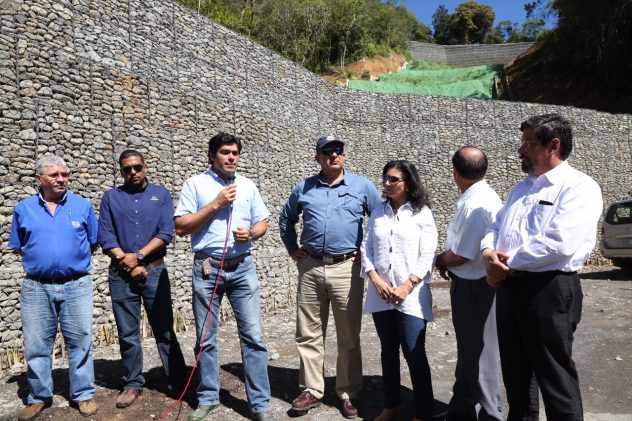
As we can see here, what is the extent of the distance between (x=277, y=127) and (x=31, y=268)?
589 cm

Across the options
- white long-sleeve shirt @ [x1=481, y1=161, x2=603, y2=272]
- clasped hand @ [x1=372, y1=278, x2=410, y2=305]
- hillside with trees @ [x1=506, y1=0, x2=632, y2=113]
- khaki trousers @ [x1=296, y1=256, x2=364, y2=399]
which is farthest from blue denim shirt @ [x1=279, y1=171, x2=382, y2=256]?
hillside with trees @ [x1=506, y1=0, x2=632, y2=113]

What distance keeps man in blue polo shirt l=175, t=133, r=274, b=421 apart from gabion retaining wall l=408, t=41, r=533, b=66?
1232 inches

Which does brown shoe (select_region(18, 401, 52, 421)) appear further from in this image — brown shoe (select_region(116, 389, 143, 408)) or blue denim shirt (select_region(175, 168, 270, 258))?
blue denim shirt (select_region(175, 168, 270, 258))

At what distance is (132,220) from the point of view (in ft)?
11.6

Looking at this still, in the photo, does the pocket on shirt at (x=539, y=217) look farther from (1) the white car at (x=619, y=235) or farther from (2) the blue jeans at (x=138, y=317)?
(1) the white car at (x=619, y=235)

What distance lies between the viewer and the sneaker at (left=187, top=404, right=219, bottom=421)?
3.12 metres

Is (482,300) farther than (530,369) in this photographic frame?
Yes

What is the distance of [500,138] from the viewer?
13.5 m

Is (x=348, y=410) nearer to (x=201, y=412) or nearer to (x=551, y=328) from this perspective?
(x=201, y=412)

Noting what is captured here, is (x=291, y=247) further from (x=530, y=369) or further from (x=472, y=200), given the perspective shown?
(x=530, y=369)

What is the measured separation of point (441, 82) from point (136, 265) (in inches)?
885

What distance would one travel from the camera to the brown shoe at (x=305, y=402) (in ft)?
11.0

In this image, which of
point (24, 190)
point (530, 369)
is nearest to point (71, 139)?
point (24, 190)

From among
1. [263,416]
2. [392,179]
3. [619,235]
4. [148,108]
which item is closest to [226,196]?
[392,179]
